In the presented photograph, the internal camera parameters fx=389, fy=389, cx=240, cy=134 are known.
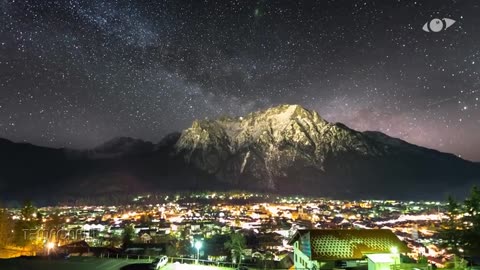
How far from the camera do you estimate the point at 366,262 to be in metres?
28.8

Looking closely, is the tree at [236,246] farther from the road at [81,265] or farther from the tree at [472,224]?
the tree at [472,224]

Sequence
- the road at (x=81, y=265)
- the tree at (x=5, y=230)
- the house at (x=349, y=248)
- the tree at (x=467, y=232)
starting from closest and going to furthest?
the house at (x=349, y=248)
the tree at (x=467, y=232)
the road at (x=81, y=265)
the tree at (x=5, y=230)

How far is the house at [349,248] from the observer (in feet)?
93.2

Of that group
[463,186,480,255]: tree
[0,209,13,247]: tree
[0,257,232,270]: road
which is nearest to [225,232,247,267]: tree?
[0,257,232,270]: road

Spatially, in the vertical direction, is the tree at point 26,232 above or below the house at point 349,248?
below

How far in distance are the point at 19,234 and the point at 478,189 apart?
51.9 meters

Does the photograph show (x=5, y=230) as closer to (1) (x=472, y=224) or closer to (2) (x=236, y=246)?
(2) (x=236, y=246)

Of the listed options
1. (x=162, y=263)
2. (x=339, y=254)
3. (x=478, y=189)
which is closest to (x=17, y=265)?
(x=162, y=263)

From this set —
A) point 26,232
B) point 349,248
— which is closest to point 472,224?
point 349,248

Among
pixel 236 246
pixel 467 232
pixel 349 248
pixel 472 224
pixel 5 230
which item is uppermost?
pixel 472 224

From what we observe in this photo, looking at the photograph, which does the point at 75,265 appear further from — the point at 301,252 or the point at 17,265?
the point at 301,252

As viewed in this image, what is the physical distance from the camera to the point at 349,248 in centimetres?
2975

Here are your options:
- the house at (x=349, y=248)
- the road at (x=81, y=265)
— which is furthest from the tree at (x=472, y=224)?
the road at (x=81, y=265)

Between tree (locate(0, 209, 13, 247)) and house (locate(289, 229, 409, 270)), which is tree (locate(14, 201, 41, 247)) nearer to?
tree (locate(0, 209, 13, 247))
